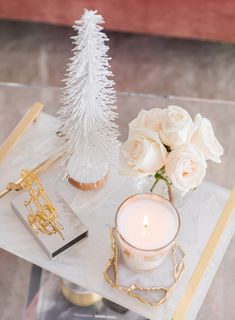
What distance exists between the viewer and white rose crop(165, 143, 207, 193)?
1.06m

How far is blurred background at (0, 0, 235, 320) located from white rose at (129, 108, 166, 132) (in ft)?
2.93

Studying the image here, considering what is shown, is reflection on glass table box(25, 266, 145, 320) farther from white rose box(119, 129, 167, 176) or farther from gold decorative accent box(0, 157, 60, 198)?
white rose box(119, 129, 167, 176)

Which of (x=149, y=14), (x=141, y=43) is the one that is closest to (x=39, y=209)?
(x=149, y=14)

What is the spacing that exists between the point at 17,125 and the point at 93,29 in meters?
0.43

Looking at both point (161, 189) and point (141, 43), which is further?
point (141, 43)

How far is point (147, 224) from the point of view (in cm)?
113

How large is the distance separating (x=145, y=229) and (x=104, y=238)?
0.14 metres

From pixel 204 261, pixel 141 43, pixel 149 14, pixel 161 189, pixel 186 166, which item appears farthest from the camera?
pixel 141 43

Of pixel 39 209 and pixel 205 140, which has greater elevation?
pixel 205 140

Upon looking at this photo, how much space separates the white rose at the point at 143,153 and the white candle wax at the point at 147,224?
8 cm

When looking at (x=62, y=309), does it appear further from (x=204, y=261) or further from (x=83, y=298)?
(x=204, y=261)

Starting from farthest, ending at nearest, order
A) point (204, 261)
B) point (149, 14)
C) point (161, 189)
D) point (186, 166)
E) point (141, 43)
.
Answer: point (141, 43) < point (149, 14) < point (161, 189) < point (204, 261) < point (186, 166)

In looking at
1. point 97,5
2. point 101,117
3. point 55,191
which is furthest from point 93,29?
point 97,5

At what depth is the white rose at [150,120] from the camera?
3.62 feet
